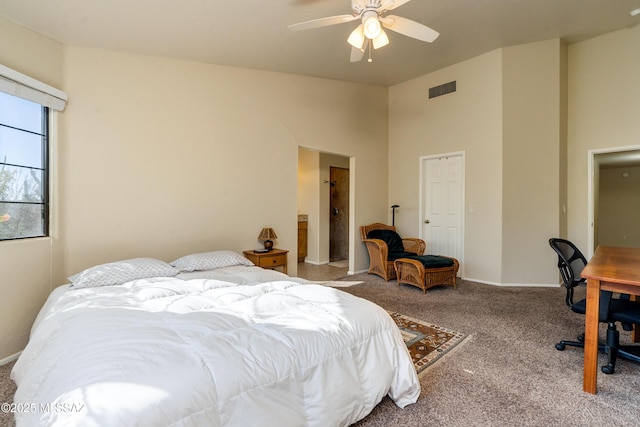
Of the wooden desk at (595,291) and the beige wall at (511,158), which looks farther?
the beige wall at (511,158)

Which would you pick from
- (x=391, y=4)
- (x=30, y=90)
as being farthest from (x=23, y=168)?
(x=391, y=4)

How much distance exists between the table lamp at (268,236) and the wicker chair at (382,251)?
5.83 feet

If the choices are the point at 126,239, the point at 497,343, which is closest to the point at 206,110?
the point at 126,239

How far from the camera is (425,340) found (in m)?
2.64

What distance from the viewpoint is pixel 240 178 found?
3889 mm

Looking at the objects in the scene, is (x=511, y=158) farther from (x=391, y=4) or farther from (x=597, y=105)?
(x=391, y=4)

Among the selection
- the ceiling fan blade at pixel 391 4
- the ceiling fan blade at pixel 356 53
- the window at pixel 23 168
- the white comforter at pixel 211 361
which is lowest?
the white comforter at pixel 211 361

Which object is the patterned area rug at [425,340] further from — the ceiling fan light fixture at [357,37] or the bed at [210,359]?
the ceiling fan light fixture at [357,37]

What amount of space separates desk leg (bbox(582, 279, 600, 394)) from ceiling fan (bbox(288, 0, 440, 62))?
2093mm

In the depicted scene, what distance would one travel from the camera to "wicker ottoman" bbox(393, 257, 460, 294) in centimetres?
409

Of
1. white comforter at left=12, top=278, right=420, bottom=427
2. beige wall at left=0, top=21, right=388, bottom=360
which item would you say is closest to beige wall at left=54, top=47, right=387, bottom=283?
beige wall at left=0, top=21, right=388, bottom=360

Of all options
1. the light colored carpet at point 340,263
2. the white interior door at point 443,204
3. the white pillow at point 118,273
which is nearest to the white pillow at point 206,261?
the white pillow at point 118,273

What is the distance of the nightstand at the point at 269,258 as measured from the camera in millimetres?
3701

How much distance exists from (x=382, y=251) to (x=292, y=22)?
329 cm
